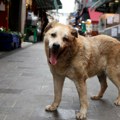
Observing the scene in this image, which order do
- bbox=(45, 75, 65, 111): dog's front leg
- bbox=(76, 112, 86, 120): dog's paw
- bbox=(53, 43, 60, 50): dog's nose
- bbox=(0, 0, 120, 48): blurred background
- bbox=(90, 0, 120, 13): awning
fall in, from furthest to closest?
1. bbox=(90, 0, 120, 13): awning
2. bbox=(0, 0, 120, 48): blurred background
3. bbox=(45, 75, 65, 111): dog's front leg
4. bbox=(76, 112, 86, 120): dog's paw
5. bbox=(53, 43, 60, 50): dog's nose

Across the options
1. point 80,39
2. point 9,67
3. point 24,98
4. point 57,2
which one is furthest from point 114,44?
point 57,2

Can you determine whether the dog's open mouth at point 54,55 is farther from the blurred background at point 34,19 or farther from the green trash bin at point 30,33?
the green trash bin at point 30,33

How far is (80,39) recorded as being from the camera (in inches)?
248

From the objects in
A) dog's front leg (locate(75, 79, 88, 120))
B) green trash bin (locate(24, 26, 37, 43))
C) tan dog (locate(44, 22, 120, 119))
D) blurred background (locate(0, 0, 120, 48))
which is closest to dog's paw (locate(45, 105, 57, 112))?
tan dog (locate(44, 22, 120, 119))

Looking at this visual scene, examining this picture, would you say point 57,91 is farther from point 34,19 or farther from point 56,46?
point 34,19

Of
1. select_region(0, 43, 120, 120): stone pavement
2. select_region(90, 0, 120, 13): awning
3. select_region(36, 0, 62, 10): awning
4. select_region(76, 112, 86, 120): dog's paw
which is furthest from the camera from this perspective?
select_region(36, 0, 62, 10): awning

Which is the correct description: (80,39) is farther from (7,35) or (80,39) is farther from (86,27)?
(86,27)

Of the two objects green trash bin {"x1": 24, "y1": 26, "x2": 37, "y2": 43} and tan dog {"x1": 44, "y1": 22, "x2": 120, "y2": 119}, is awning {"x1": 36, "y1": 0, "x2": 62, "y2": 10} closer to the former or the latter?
green trash bin {"x1": 24, "y1": 26, "x2": 37, "y2": 43}

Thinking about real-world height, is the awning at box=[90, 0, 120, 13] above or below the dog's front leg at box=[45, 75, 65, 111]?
above

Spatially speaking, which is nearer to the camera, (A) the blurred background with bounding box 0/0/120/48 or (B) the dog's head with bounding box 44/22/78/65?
(B) the dog's head with bounding box 44/22/78/65

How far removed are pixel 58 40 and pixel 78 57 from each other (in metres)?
0.66

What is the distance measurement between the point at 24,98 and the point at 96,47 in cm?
175

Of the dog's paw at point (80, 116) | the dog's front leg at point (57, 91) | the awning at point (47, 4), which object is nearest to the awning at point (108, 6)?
the awning at point (47, 4)

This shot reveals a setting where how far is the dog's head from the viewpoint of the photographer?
5.56 m
